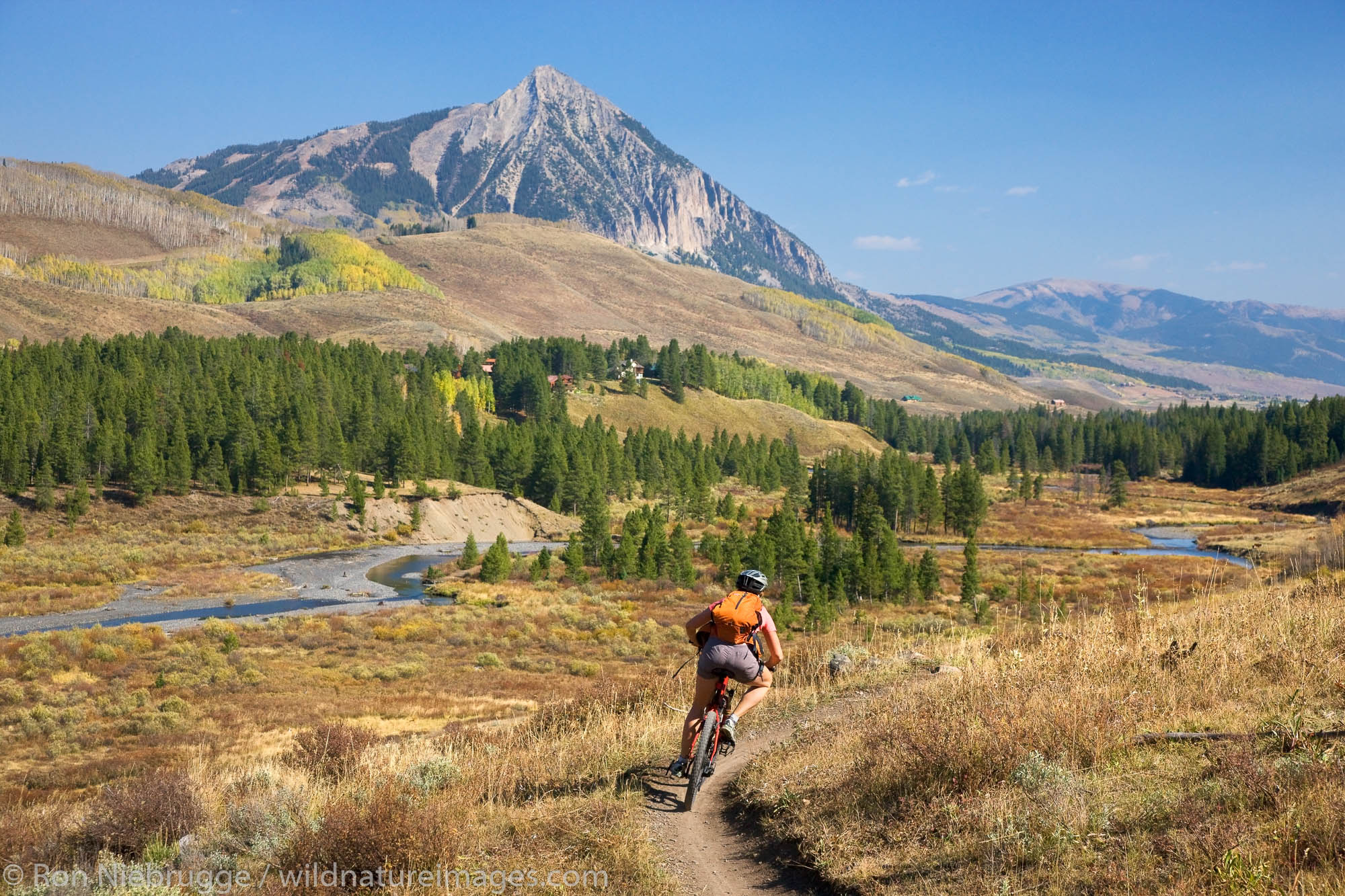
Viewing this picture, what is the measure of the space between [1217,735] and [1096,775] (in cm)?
140

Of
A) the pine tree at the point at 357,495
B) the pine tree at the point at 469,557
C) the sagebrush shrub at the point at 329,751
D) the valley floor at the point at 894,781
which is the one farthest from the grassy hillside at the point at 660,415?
the valley floor at the point at 894,781

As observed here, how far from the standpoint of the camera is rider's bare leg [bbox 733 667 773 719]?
9.70m

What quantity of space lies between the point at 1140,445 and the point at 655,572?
142m

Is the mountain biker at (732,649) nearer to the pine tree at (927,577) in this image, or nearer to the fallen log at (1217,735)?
the fallen log at (1217,735)

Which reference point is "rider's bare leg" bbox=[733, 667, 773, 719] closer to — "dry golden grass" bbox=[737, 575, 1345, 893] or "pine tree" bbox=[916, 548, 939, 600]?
"dry golden grass" bbox=[737, 575, 1345, 893]

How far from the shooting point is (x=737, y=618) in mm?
9375

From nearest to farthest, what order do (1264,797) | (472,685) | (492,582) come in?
(1264,797) → (472,685) → (492,582)

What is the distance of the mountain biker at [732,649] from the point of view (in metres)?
9.40

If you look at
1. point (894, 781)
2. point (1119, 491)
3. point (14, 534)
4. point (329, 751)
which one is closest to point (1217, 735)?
point (894, 781)

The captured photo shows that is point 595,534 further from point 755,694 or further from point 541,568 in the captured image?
point 755,694

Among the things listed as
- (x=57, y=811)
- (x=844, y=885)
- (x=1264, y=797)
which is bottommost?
(x=57, y=811)

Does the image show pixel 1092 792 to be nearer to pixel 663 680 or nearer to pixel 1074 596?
pixel 663 680

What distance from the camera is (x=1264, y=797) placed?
6543 millimetres

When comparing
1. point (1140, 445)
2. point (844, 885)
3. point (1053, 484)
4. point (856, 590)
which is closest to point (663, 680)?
point (844, 885)
